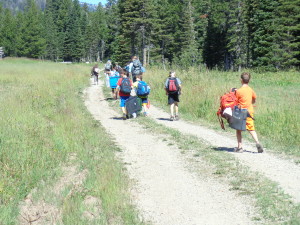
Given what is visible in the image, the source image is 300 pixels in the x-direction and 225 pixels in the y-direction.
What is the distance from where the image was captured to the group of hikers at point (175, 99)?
8.11m

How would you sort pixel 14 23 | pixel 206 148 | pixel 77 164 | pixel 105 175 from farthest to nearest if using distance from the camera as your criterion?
pixel 14 23, pixel 206 148, pixel 77 164, pixel 105 175

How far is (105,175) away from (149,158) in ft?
5.83

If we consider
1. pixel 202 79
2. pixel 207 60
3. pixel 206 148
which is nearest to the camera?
pixel 206 148

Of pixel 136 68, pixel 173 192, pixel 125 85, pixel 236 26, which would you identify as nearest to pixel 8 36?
pixel 236 26

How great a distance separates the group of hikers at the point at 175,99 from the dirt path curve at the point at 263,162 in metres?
0.43

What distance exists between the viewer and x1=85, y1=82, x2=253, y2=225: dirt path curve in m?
5.32

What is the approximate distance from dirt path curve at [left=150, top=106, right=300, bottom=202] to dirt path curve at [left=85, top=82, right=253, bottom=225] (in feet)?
2.96

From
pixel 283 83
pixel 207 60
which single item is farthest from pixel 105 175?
pixel 207 60

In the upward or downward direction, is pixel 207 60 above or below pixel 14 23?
below

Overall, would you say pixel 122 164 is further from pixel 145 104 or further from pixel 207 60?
pixel 207 60

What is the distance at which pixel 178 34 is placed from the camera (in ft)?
210

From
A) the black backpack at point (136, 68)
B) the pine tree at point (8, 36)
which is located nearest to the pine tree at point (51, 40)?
the pine tree at point (8, 36)

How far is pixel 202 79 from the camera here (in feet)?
63.6

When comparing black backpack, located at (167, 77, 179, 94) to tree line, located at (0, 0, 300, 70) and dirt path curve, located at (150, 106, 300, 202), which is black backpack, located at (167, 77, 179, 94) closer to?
dirt path curve, located at (150, 106, 300, 202)
